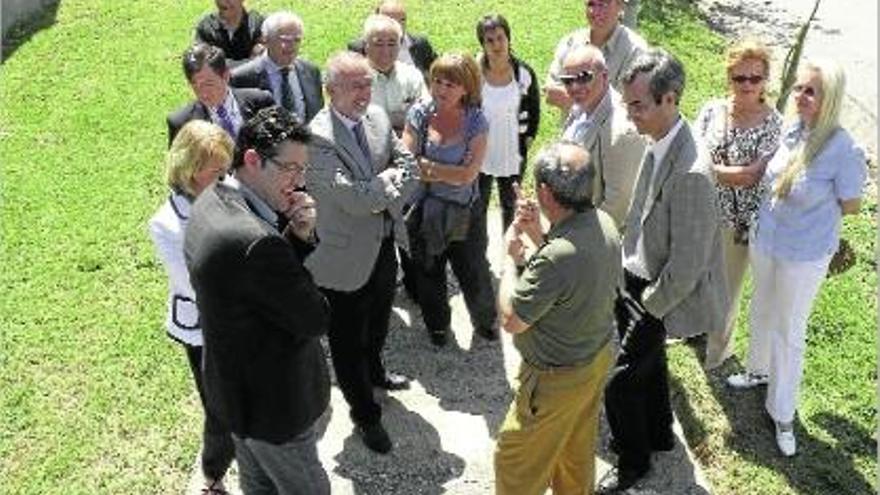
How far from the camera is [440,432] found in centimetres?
564

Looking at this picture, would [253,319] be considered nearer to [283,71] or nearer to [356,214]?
[356,214]

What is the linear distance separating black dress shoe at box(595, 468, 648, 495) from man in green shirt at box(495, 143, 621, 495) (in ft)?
1.77

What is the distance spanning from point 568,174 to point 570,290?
0.46 m

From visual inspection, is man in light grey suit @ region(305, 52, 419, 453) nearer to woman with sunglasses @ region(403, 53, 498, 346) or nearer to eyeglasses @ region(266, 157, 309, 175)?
woman with sunglasses @ region(403, 53, 498, 346)

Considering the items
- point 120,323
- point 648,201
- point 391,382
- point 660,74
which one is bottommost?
point 120,323

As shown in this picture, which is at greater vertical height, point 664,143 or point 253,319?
point 664,143

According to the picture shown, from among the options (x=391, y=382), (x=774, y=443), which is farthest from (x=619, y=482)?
(x=391, y=382)

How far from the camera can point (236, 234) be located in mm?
3422

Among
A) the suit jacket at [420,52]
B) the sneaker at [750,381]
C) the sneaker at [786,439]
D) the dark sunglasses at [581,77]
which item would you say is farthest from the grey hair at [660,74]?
the suit jacket at [420,52]

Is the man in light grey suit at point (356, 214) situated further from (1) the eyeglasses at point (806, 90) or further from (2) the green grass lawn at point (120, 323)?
(1) the eyeglasses at point (806, 90)

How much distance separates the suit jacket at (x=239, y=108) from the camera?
5617 millimetres

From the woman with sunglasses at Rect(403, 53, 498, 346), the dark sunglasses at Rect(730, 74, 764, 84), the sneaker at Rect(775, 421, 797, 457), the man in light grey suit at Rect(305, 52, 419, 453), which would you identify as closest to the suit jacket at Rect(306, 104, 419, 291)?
the man in light grey suit at Rect(305, 52, 419, 453)

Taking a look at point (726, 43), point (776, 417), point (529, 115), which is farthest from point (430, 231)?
point (726, 43)

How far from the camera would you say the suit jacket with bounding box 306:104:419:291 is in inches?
197
